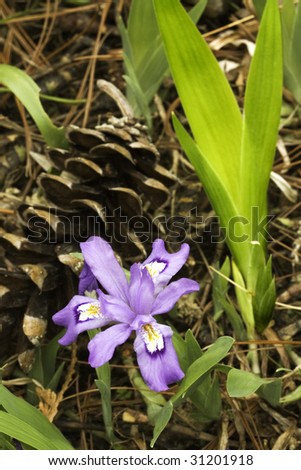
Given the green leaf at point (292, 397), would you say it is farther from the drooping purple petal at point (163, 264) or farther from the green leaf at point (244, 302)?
the drooping purple petal at point (163, 264)

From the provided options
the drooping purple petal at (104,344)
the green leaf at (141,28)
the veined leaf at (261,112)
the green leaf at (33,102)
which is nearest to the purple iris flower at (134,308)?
the drooping purple petal at (104,344)

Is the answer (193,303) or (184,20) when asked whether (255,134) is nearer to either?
(184,20)

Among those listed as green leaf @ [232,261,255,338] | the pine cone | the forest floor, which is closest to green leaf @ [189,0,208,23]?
the forest floor

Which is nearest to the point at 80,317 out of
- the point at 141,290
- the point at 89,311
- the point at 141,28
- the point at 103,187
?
the point at 89,311

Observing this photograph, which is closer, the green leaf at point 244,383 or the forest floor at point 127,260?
the green leaf at point 244,383

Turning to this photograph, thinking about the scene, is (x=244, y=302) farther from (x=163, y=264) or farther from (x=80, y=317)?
(x=80, y=317)

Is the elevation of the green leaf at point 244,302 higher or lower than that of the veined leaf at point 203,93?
lower
